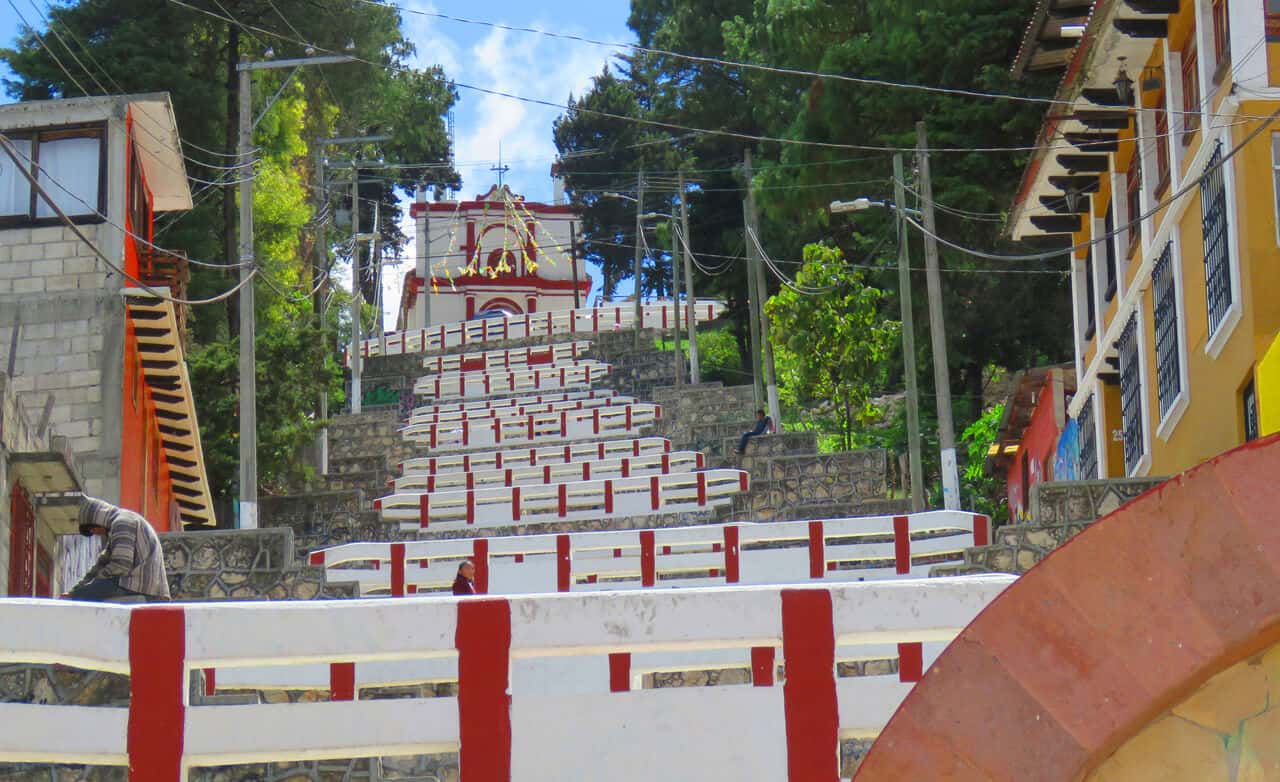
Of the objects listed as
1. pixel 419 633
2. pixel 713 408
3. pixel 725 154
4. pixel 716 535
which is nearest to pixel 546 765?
pixel 419 633

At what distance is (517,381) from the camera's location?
5831cm

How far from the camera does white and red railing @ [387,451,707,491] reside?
3722cm

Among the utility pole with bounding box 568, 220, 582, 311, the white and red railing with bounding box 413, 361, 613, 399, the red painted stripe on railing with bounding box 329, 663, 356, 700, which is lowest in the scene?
the red painted stripe on railing with bounding box 329, 663, 356, 700

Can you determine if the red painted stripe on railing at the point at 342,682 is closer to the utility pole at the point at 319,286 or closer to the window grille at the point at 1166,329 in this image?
the window grille at the point at 1166,329

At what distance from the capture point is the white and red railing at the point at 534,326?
6700 centimetres

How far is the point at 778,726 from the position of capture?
349 inches

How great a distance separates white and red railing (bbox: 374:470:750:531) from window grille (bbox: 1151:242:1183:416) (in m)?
11.1

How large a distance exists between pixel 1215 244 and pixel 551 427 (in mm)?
30187

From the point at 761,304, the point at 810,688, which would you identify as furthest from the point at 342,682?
the point at 761,304

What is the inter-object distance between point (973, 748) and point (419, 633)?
3515 mm

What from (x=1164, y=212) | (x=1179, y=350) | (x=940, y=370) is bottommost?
(x=1179, y=350)

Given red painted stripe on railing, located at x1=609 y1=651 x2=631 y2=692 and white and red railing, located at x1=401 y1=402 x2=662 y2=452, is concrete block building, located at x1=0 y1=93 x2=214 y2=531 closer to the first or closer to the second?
red painted stripe on railing, located at x1=609 y1=651 x2=631 y2=692

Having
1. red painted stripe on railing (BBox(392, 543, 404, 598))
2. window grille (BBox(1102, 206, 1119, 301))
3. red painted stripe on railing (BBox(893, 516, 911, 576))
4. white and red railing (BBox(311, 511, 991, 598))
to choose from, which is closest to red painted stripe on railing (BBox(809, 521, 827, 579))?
white and red railing (BBox(311, 511, 991, 598))

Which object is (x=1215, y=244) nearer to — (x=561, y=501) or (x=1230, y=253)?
(x=1230, y=253)
